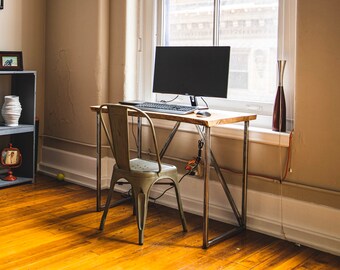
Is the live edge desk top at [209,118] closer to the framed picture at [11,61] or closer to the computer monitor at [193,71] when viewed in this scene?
the computer monitor at [193,71]

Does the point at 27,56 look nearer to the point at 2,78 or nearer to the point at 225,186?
the point at 2,78

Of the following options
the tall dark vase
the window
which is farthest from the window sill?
the window

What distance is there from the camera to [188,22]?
13.4ft

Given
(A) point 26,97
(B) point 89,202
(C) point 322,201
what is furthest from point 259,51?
(A) point 26,97

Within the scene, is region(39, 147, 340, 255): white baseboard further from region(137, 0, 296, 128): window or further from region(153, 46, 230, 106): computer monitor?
region(153, 46, 230, 106): computer monitor

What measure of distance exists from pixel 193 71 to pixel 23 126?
5.47 feet

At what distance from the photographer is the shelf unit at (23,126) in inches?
177

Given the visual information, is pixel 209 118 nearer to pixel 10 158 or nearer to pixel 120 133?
pixel 120 133

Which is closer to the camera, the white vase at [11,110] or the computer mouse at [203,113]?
the computer mouse at [203,113]

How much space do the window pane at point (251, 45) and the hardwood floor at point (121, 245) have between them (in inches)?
38.2

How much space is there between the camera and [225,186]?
350 cm

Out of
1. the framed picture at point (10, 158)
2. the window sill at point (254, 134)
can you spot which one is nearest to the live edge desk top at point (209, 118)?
the window sill at point (254, 134)

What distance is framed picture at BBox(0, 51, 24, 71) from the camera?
174 inches

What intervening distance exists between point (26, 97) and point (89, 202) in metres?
1.15
